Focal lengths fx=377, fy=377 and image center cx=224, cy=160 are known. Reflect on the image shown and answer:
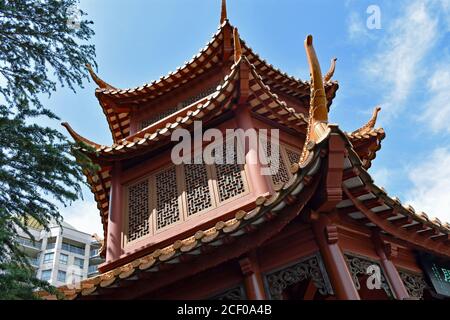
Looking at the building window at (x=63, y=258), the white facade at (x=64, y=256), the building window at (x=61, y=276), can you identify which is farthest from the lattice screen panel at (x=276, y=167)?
the building window at (x=63, y=258)

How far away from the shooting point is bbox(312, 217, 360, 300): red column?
4.37 meters

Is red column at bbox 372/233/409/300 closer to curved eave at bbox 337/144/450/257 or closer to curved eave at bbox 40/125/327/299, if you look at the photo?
curved eave at bbox 337/144/450/257

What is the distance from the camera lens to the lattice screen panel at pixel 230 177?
21.8 ft

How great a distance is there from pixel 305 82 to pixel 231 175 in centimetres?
447

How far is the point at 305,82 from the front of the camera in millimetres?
10086

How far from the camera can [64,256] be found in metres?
47.1

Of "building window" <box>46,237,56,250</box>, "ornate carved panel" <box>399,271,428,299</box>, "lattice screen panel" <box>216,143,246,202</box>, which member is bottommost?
"ornate carved panel" <box>399,271,428,299</box>

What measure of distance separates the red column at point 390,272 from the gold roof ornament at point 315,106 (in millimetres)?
1861

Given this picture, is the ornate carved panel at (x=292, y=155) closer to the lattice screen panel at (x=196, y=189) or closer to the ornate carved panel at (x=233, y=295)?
the lattice screen panel at (x=196, y=189)

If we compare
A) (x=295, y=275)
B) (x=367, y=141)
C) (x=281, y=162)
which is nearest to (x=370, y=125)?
(x=367, y=141)

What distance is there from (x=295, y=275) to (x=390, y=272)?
1468 millimetres

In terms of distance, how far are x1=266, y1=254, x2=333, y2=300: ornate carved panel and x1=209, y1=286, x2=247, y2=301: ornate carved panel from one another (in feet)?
1.11

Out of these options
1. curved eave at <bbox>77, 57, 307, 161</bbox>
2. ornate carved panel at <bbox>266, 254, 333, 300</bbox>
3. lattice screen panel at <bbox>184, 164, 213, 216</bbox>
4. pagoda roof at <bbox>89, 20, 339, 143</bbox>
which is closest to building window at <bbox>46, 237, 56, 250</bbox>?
A: pagoda roof at <bbox>89, 20, 339, 143</bbox>

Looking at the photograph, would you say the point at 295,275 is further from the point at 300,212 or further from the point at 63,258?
the point at 63,258
